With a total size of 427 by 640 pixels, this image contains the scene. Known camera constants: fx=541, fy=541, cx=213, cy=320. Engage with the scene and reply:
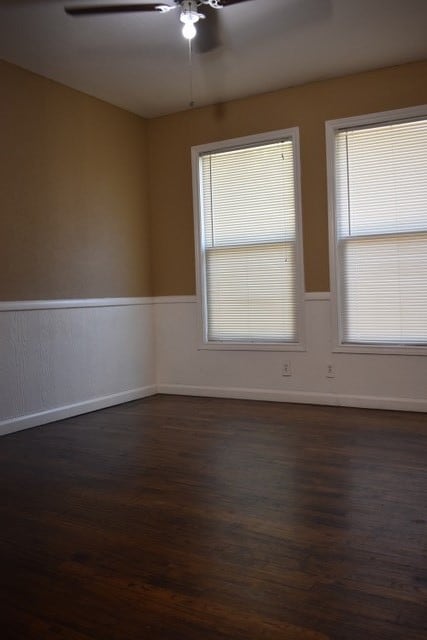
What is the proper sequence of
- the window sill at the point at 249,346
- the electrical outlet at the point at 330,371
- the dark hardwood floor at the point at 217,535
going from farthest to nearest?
the window sill at the point at 249,346, the electrical outlet at the point at 330,371, the dark hardwood floor at the point at 217,535

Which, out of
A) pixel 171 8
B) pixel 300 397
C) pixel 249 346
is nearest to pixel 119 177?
pixel 249 346

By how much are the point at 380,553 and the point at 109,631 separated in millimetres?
950

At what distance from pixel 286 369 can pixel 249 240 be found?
1163mm

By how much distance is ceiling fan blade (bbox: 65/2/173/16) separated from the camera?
2.93 m

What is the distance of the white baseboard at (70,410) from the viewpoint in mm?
3785

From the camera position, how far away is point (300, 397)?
450 cm

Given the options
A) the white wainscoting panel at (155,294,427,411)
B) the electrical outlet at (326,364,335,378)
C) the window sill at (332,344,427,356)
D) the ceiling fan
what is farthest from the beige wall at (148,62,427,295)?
Answer: the ceiling fan

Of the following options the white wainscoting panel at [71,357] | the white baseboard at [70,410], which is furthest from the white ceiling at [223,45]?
the white baseboard at [70,410]

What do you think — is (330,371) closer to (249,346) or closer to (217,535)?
(249,346)

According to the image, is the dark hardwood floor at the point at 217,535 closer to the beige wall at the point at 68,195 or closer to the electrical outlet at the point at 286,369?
the electrical outlet at the point at 286,369

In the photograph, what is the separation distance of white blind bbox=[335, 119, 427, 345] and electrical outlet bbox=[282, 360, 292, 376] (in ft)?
1.67

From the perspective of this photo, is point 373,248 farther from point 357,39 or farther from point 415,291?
point 357,39

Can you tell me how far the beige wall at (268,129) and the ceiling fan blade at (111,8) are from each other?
1.70m

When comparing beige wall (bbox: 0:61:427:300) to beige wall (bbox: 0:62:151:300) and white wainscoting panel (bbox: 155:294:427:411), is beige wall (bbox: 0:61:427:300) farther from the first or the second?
white wainscoting panel (bbox: 155:294:427:411)
